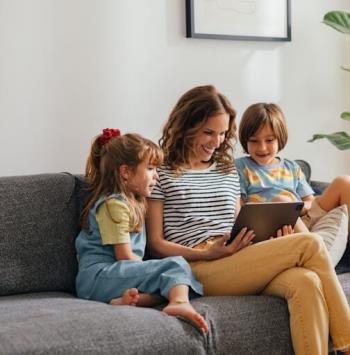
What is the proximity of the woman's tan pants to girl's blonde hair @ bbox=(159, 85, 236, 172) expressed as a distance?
424mm

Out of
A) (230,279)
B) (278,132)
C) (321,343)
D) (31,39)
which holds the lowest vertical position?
(321,343)

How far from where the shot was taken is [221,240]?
2.57 m

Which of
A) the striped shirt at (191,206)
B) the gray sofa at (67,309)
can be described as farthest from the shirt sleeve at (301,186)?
the striped shirt at (191,206)

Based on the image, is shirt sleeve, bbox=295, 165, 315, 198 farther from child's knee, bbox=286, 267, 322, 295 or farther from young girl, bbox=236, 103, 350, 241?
child's knee, bbox=286, 267, 322, 295

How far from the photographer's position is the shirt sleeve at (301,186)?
123 inches

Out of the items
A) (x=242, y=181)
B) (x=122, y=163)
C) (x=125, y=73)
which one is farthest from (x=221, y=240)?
(x=125, y=73)

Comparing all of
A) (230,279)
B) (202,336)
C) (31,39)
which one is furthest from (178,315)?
(31,39)

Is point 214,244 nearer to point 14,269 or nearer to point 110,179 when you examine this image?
point 110,179

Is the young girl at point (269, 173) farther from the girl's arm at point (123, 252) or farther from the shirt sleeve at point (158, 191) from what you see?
the girl's arm at point (123, 252)

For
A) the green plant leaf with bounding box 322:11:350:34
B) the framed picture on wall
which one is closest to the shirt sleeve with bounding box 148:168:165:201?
the framed picture on wall

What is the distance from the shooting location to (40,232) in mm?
2645

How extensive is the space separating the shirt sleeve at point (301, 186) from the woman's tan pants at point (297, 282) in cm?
63

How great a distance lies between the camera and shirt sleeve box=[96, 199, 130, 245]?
252cm

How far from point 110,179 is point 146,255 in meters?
0.31
